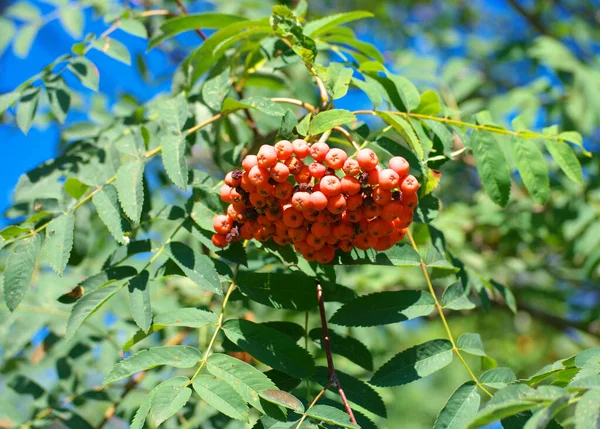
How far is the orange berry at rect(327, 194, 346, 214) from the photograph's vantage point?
1.45 m

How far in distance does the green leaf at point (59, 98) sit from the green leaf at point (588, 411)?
2.00 metres

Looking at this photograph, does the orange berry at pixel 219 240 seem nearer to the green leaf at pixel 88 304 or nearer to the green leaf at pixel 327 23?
the green leaf at pixel 88 304

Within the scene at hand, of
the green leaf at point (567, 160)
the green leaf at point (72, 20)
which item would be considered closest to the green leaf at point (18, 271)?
the green leaf at point (72, 20)

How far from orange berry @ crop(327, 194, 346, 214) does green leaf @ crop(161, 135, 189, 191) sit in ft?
1.49

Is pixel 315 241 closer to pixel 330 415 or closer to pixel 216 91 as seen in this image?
pixel 330 415

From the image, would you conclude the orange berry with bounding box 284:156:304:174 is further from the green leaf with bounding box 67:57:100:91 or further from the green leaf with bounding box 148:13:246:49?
the green leaf with bounding box 67:57:100:91

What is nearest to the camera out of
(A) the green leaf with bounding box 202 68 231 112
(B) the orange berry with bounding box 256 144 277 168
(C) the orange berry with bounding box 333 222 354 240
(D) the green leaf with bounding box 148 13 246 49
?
(B) the orange berry with bounding box 256 144 277 168

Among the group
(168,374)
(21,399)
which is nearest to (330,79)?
(168,374)

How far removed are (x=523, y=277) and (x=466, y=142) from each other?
3.60 m

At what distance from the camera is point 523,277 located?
5094 mm

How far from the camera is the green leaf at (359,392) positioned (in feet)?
5.34

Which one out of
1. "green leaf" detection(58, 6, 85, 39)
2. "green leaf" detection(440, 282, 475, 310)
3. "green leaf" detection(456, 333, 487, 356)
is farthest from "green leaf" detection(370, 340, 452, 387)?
"green leaf" detection(58, 6, 85, 39)

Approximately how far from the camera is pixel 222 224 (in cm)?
166

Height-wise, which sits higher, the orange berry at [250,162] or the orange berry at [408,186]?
the orange berry at [250,162]
